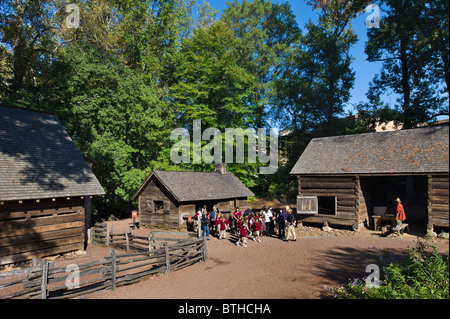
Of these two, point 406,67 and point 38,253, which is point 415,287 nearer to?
point 38,253

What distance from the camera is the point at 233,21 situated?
41.8 m

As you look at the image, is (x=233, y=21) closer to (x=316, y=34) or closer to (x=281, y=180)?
(x=316, y=34)

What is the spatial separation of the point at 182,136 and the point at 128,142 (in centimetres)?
610

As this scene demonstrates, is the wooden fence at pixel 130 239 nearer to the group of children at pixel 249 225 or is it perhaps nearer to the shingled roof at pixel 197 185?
the group of children at pixel 249 225

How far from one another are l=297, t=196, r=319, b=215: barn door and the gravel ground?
10.8 feet

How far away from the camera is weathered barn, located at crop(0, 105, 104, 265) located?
12664 millimetres

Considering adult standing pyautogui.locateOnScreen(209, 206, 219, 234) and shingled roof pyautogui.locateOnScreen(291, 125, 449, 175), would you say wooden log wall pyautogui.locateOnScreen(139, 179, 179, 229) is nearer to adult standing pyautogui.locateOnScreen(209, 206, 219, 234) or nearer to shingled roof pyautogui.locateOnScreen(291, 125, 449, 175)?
adult standing pyautogui.locateOnScreen(209, 206, 219, 234)

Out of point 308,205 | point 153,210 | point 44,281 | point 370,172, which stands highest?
point 370,172

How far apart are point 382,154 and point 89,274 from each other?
18.3 meters

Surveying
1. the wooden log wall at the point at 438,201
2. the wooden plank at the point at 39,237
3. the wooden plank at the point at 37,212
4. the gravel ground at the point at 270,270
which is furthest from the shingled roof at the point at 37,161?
the wooden log wall at the point at 438,201

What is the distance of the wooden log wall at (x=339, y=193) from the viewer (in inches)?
759

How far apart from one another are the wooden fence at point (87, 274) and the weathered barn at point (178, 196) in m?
7.58

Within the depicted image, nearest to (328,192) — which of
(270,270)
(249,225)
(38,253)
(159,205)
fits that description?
(249,225)

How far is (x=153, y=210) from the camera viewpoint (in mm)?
21984
